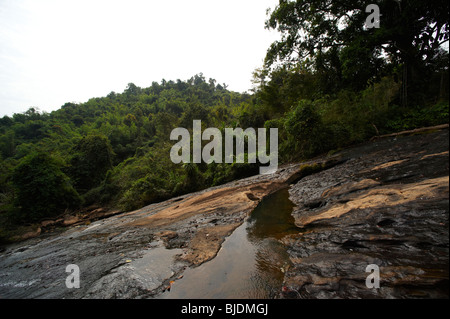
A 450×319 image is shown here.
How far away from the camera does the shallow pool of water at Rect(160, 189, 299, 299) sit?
9.31 ft

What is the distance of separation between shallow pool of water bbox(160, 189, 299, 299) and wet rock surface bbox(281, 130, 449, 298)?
0.24 m

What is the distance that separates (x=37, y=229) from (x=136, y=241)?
14918 millimetres

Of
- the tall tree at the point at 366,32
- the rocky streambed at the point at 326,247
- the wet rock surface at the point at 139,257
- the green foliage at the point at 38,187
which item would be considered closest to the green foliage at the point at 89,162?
the green foliage at the point at 38,187

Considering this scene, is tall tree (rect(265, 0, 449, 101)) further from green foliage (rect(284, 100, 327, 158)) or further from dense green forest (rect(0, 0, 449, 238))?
green foliage (rect(284, 100, 327, 158))

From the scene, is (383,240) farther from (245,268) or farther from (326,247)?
(245,268)

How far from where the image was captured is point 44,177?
1681 centimetres

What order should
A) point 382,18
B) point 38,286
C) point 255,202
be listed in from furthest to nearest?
point 382,18 < point 255,202 < point 38,286

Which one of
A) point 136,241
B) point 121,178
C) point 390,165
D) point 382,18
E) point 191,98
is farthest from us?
point 191,98

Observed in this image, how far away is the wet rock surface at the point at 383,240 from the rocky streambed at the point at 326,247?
0.01m

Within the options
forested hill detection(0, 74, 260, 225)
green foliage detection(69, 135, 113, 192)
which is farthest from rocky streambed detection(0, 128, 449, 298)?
green foliage detection(69, 135, 113, 192)

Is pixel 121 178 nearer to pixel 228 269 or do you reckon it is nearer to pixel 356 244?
pixel 228 269

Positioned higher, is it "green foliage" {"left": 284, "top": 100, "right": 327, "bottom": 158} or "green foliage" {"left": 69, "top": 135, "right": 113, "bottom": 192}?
"green foliage" {"left": 284, "top": 100, "right": 327, "bottom": 158}

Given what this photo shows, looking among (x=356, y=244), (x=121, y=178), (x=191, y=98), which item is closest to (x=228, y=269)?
(x=356, y=244)

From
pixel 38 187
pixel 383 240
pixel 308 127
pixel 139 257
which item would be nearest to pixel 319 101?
pixel 308 127
